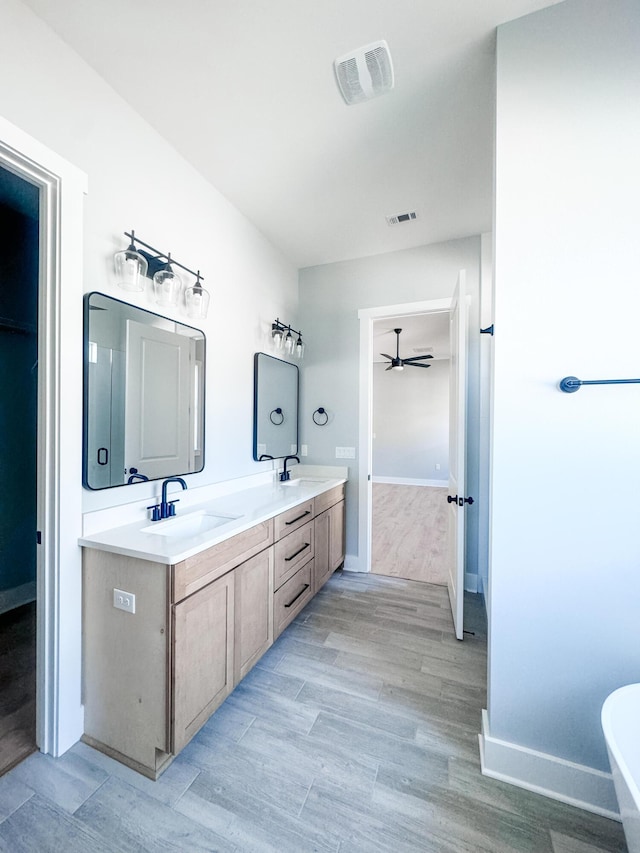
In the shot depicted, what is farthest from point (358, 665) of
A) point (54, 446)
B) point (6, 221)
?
point (6, 221)

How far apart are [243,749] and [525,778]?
1.10 m

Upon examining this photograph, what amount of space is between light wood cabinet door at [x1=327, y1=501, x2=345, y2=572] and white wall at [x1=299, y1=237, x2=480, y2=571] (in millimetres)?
132

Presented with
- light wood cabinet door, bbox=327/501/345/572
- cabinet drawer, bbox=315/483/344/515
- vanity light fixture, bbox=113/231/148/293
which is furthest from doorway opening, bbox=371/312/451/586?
vanity light fixture, bbox=113/231/148/293

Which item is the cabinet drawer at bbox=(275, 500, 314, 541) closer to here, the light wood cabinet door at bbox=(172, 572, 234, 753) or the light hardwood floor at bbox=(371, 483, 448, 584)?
the light wood cabinet door at bbox=(172, 572, 234, 753)

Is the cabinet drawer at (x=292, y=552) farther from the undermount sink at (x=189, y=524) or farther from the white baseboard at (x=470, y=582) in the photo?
the white baseboard at (x=470, y=582)

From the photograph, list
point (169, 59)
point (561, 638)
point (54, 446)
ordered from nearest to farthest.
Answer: point (561, 638), point (54, 446), point (169, 59)

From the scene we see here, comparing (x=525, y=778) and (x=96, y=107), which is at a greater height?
(x=96, y=107)

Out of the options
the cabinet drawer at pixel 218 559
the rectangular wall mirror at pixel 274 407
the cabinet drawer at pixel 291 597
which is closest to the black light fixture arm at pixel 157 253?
the rectangular wall mirror at pixel 274 407

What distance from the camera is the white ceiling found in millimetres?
1298

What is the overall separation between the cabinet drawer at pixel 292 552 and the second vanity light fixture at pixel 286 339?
153 cm

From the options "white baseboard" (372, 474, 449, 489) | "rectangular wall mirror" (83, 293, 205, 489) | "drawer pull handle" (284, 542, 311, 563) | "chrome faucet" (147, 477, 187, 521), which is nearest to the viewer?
"rectangular wall mirror" (83, 293, 205, 489)

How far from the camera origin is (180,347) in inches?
78.0

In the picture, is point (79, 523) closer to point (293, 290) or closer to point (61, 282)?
point (61, 282)

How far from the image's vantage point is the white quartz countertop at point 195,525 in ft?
4.33
